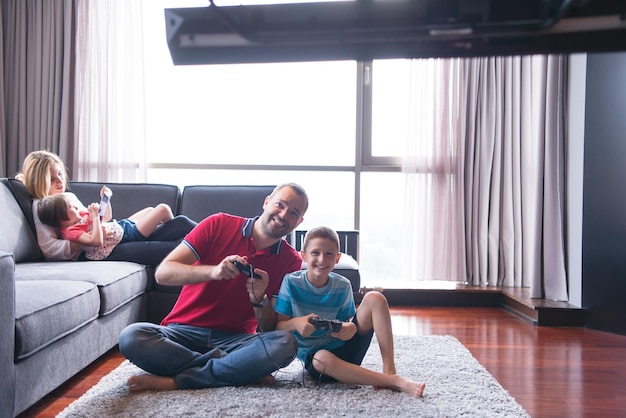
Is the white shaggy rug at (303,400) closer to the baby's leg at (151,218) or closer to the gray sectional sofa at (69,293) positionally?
the gray sectional sofa at (69,293)

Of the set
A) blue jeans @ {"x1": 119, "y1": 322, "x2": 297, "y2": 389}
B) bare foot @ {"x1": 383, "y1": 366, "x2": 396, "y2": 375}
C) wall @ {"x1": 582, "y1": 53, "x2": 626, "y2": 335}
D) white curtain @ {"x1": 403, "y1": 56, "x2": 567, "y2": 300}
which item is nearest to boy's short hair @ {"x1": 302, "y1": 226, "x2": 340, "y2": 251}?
blue jeans @ {"x1": 119, "y1": 322, "x2": 297, "y2": 389}

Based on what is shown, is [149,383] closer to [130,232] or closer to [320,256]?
[320,256]

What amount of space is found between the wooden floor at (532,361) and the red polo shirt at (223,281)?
1.60ft

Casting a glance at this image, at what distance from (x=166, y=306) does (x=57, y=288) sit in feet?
2.92

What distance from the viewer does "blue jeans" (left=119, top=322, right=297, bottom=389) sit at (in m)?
1.82

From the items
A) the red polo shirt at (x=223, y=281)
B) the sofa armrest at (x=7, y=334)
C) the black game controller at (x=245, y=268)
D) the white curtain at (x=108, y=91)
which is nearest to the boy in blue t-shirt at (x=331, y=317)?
the red polo shirt at (x=223, y=281)

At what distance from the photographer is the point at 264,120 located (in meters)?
4.24

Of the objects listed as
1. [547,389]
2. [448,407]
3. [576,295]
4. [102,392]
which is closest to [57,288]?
[102,392]

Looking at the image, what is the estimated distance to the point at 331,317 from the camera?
1.93 metres

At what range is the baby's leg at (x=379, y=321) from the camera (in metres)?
1.90

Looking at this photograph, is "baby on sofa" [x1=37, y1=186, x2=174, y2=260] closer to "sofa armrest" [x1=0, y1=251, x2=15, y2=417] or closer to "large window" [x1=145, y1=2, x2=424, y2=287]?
"sofa armrest" [x1=0, y1=251, x2=15, y2=417]

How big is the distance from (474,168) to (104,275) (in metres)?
2.64

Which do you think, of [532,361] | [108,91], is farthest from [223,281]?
[108,91]

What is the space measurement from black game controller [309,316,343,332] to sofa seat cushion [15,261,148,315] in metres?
0.90
